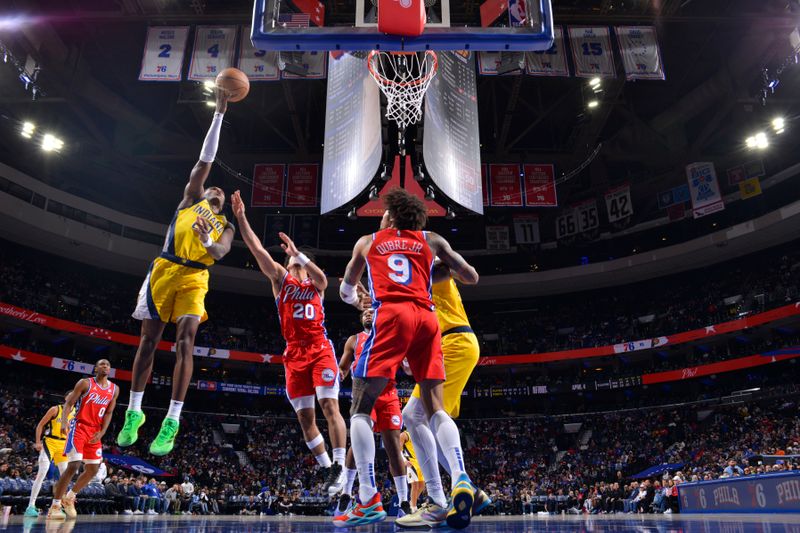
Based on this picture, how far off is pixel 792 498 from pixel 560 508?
48.9 feet

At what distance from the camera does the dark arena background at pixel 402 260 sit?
5.66 m

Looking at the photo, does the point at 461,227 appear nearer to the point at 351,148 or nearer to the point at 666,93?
the point at 666,93

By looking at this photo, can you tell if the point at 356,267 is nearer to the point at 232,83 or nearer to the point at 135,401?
the point at 232,83

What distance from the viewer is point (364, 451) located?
408cm

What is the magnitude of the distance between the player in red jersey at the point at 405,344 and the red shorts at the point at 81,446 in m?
5.38

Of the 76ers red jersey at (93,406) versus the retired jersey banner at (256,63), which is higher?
the retired jersey banner at (256,63)

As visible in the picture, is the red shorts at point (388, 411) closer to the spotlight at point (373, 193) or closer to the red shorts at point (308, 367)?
the red shorts at point (308, 367)

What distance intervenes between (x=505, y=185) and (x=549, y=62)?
520 cm

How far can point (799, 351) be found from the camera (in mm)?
24766

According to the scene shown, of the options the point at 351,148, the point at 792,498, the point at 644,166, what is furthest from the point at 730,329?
the point at 351,148

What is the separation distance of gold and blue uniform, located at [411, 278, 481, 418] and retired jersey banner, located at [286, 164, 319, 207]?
15.4 metres

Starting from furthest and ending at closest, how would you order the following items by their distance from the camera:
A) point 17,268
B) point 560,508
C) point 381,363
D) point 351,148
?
point 17,268 → point 560,508 → point 351,148 → point 381,363

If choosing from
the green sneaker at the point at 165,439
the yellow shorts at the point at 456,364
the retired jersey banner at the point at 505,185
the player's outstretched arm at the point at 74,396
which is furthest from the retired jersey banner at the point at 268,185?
the yellow shorts at the point at 456,364

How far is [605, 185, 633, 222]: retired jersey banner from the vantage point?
24.1m
